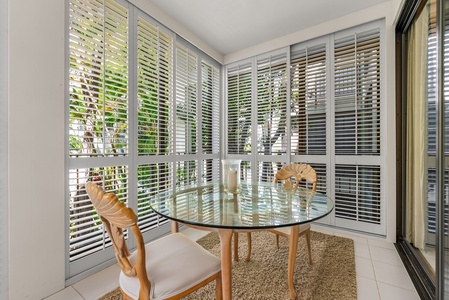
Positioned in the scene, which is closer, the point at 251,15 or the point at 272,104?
the point at 251,15

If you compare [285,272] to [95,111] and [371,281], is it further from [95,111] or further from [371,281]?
[95,111]

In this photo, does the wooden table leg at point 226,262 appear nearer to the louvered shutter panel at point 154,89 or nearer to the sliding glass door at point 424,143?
the sliding glass door at point 424,143

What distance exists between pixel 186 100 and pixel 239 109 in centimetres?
101

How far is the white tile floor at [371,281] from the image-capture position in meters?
1.54

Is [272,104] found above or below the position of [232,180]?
above

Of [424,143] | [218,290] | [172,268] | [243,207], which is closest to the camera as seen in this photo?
[172,268]
